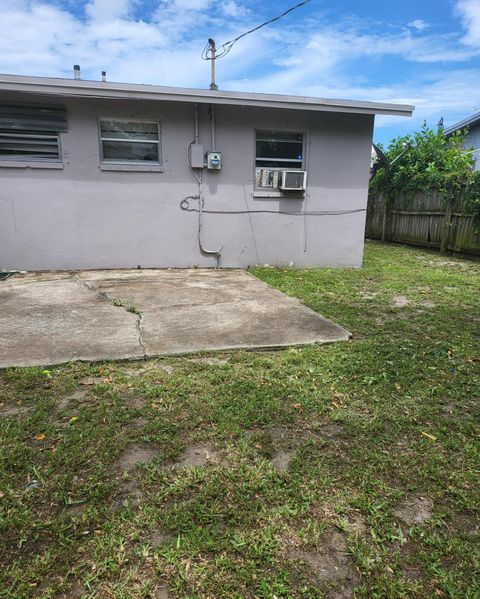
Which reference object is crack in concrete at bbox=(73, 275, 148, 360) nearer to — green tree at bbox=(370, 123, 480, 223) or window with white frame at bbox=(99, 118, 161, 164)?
window with white frame at bbox=(99, 118, 161, 164)

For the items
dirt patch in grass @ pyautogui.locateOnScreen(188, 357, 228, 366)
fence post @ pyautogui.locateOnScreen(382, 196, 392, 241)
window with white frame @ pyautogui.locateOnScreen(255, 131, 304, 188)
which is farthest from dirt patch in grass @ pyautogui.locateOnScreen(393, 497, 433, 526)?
fence post @ pyautogui.locateOnScreen(382, 196, 392, 241)

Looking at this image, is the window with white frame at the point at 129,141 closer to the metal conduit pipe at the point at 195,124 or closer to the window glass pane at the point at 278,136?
the metal conduit pipe at the point at 195,124

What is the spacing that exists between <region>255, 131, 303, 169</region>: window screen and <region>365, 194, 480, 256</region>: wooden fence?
184 inches

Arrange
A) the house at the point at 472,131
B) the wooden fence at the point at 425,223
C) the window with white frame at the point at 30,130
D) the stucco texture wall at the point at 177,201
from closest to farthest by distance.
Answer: the window with white frame at the point at 30,130 → the stucco texture wall at the point at 177,201 → the wooden fence at the point at 425,223 → the house at the point at 472,131

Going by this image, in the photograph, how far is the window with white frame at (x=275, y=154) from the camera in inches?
287

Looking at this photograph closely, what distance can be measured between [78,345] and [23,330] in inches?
28.1

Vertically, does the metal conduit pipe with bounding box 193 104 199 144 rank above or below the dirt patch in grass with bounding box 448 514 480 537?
above

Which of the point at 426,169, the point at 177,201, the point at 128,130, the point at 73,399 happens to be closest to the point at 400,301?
the point at 177,201

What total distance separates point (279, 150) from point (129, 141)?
2.67 meters

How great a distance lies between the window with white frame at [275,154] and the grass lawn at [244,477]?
15.6ft

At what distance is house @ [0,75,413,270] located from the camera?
643 cm

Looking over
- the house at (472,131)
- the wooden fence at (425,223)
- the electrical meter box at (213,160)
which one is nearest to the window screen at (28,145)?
the electrical meter box at (213,160)

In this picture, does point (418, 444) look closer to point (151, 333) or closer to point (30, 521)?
point (30, 521)

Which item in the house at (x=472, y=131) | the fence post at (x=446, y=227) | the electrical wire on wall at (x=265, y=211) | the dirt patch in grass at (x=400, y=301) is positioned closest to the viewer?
the dirt patch in grass at (x=400, y=301)
